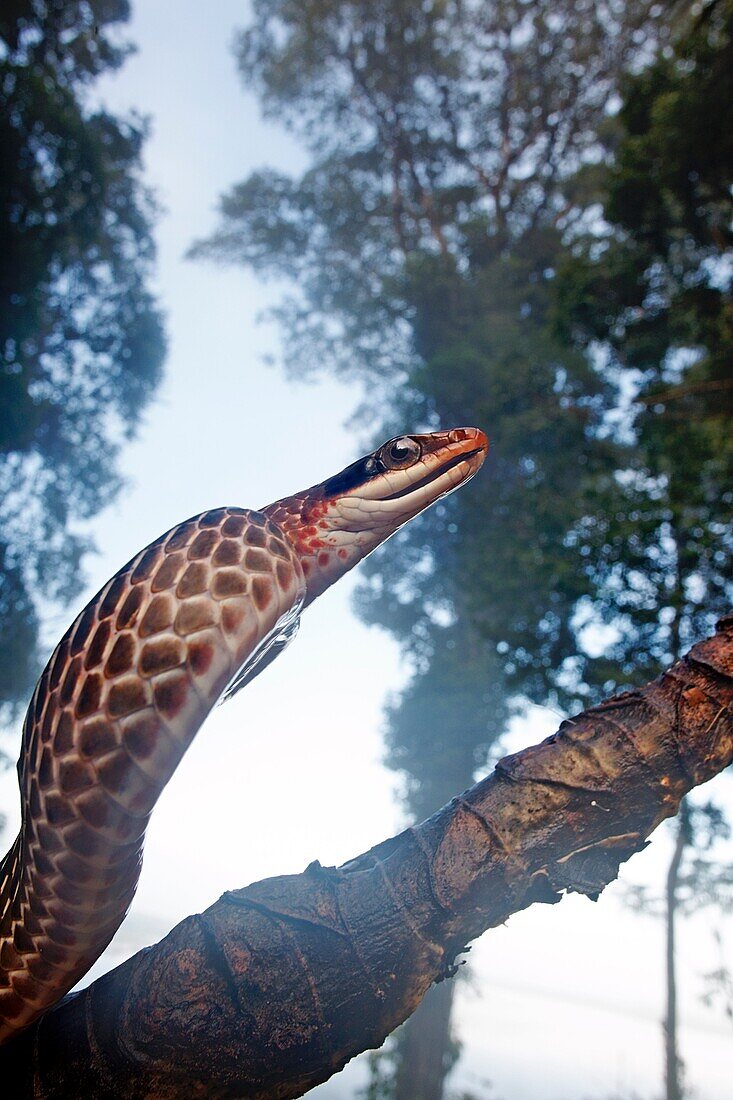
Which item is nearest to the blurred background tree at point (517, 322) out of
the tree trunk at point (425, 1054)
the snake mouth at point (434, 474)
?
the tree trunk at point (425, 1054)

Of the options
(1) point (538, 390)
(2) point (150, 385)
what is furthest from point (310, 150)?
(1) point (538, 390)

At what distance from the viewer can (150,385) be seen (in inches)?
463

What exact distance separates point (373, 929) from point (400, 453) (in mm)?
750

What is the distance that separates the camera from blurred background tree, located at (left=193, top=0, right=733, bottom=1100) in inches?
225

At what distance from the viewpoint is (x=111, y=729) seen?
749mm

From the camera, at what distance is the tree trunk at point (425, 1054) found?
25.0 ft

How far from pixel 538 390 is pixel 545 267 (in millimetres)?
7792

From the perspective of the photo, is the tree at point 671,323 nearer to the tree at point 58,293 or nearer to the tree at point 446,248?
the tree at point 446,248

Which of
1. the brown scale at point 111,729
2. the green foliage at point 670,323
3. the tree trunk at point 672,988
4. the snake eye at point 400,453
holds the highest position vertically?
the green foliage at point 670,323

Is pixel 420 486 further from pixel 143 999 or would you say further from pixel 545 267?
pixel 545 267

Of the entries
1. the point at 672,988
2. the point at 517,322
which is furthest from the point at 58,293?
the point at 672,988

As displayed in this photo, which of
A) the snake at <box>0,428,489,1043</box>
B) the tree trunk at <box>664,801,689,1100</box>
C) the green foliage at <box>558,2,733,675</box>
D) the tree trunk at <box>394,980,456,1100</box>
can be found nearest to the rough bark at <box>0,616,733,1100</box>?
the snake at <box>0,428,489,1043</box>

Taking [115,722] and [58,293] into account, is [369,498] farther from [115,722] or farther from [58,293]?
[58,293]

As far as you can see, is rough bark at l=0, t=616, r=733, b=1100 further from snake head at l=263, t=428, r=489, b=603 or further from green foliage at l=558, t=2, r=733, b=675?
green foliage at l=558, t=2, r=733, b=675
